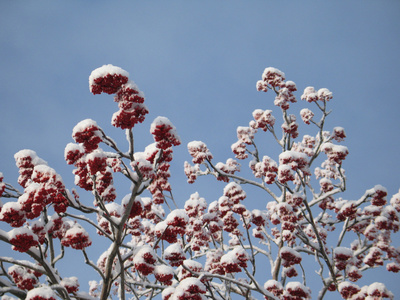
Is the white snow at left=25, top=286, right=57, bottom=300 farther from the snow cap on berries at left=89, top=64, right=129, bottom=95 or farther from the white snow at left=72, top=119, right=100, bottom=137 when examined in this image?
the snow cap on berries at left=89, top=64, right=129, bottom=95

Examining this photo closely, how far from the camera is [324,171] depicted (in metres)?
13.3

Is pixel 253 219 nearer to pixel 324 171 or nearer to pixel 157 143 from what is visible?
pixel 157 143

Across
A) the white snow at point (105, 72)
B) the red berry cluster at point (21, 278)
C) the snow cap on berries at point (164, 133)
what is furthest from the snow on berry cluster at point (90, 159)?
the red berry cluster at point (21, 278)

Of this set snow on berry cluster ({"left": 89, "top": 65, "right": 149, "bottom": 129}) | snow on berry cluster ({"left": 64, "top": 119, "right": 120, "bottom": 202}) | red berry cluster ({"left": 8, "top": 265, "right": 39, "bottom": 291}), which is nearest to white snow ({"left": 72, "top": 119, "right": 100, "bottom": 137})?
snow on berry cluster ({"left": 64, "top": 119, "right": 120, "bottom": 202})

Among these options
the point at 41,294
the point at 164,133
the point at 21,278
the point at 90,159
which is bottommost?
the point at 41,294

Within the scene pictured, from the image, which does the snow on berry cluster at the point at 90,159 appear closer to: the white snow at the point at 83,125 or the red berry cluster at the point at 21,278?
the white snow at the point at 83,125

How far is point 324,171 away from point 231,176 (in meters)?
5.12

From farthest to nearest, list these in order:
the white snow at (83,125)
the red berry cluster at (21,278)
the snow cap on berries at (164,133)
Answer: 1. the red berry cluster at (21,278)
2. the snow cap on berries at (164,133)
3. the white snow at (83,125)

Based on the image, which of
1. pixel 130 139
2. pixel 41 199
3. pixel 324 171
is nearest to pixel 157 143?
pixel 130 139

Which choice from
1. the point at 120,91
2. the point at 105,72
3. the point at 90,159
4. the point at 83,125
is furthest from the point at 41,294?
the point at 105,72

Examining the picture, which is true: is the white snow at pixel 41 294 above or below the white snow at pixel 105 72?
below

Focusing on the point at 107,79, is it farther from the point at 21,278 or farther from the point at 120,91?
the point at 21,278

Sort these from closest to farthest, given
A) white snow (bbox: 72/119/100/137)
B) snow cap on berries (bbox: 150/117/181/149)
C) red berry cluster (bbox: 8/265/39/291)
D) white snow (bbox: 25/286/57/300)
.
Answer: white snow (bbox: 25/286/57/300)
white snow (bbox: 72/119/100/137)
snow cap on berries (bbox: 150/117/181/149)
red berry cluster (bbox: 8/265/39/291)

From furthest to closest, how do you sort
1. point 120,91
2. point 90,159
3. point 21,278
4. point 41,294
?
point 21,278 → point 90,159 → point 120,91 → point 41,294
